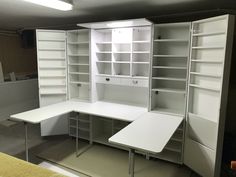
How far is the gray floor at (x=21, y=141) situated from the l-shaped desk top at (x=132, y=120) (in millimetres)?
877

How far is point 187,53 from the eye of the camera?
116 inches

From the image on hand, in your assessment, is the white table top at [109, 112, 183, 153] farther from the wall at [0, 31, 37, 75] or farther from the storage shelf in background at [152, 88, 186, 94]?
the wall at [0, 31, 37, 75]

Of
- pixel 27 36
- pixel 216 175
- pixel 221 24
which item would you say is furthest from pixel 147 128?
pixel 27 36

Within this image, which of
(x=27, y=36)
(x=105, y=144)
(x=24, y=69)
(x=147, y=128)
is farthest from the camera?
(x=24, y=69)

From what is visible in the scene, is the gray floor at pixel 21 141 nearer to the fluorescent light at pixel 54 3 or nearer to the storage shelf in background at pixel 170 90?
A: the storage shelf in background at pixel 170 90

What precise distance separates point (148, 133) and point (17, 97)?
4382mm

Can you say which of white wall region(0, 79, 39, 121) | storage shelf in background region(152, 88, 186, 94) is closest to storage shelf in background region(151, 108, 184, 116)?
storage shelf in background region(152, 88, 186, 94)

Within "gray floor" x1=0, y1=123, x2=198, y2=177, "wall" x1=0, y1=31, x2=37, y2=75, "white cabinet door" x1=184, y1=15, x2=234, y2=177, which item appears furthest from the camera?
"wall" x1=0, y1=31, x2=37, y2=75

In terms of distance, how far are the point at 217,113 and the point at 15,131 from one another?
4238 mm

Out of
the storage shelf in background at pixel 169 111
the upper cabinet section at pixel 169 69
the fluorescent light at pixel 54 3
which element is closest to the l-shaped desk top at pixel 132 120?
the storage shelf in background at pixel 169 111

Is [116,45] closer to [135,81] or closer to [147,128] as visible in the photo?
[135,81]

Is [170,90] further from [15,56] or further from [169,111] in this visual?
[15,56]

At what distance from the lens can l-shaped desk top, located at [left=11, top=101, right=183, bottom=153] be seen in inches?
82.1

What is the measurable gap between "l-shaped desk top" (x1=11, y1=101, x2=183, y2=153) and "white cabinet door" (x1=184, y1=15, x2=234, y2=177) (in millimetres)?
327
